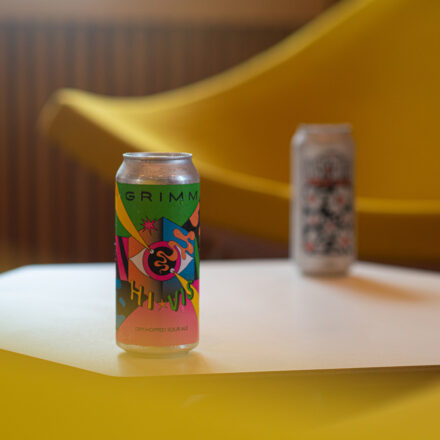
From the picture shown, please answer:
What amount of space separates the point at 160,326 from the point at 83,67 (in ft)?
8.63

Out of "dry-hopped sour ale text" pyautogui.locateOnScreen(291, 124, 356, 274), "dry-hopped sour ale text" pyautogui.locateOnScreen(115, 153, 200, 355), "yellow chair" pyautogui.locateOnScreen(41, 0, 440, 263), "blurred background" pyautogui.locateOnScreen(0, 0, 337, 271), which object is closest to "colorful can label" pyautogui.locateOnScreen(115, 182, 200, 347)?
"dry-hopped sour ale text" pyautogui.locateOnScreen(115, 153, 200, 355)

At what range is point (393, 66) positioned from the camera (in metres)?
2.09

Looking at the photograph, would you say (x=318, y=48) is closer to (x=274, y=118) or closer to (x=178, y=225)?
(x=274, y=118)

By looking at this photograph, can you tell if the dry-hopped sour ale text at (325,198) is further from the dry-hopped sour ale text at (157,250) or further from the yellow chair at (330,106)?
the yellow chair at (330,106)

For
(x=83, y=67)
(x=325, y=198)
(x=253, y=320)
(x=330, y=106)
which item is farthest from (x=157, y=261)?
(x=83, y=67)

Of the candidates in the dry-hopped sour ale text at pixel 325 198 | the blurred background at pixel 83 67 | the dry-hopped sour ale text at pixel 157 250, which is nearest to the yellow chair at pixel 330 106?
the dry-hopped sour ale text at pixel 325 198

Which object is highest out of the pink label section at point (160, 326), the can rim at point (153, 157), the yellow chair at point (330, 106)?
the yellow chair at point (330, 106)

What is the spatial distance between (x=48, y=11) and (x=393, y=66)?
1.54 meters

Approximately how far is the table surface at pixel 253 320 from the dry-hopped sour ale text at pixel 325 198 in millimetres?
39

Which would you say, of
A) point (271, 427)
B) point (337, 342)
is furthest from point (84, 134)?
point (271, 427)

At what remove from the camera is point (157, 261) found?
64 cm

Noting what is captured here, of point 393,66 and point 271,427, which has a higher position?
point 393,66

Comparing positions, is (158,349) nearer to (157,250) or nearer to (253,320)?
(157,250)

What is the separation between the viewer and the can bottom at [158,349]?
25.9 inches
